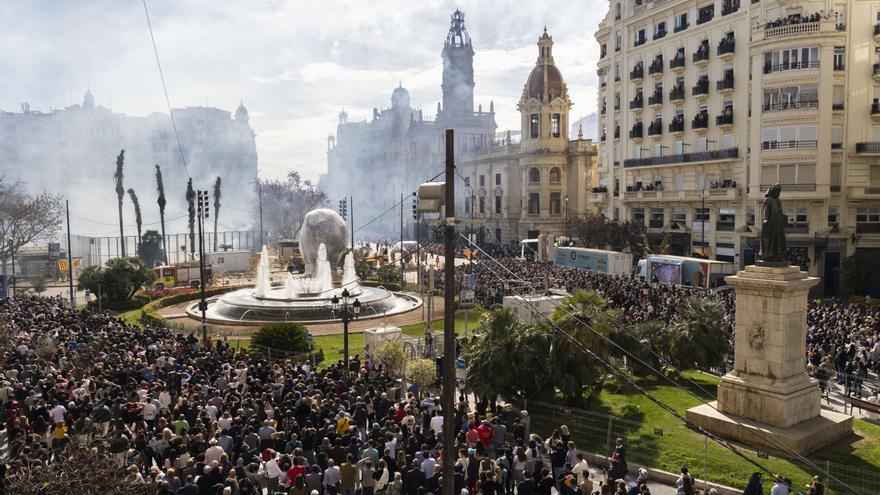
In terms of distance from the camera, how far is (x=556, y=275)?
139 ft

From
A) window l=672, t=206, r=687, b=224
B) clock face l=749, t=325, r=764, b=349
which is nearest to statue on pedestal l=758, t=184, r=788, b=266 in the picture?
clock face l=749, t=325, r=764, b=349

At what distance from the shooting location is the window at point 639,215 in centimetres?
5467

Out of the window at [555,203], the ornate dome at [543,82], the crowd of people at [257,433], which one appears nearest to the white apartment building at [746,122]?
the ornate dome at [543,82]

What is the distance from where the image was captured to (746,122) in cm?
4459

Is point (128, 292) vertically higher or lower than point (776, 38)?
lower

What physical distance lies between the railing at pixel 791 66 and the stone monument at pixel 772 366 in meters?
29.1

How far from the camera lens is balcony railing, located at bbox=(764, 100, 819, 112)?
39969 millimetres

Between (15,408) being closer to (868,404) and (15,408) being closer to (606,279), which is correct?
(868,404)

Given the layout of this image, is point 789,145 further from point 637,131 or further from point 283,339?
point 283,339

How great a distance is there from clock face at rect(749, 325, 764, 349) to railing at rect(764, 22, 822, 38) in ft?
104

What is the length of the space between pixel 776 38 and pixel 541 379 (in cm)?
3330

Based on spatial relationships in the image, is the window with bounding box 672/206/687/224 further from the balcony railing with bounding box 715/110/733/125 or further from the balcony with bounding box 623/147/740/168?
the balcony railing with bounding box 715/110/733/125

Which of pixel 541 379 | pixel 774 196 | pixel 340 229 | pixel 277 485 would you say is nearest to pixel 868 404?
pixel 774 196

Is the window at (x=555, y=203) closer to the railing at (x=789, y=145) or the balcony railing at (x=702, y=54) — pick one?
the balcony railing at (x=702, y=54)
